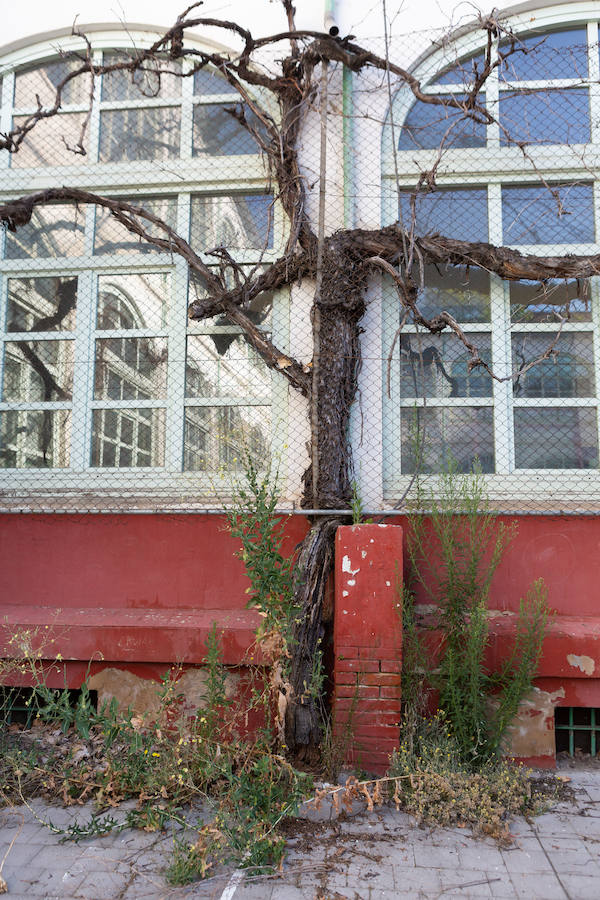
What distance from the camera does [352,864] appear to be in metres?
2.62

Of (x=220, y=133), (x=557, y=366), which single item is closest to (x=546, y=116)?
(x=557, y=366)

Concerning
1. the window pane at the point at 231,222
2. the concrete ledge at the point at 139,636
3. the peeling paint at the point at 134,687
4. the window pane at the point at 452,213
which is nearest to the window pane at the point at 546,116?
the window pane at the point at 452,213

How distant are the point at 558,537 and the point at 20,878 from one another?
10.6 ft

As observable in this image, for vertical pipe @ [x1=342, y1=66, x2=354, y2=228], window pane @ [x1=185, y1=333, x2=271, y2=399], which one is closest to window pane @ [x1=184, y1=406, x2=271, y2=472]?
window pane @ [x1=185, y1=333, x2=271, y2=399]

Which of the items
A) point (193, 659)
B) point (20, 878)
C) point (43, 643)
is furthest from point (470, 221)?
point (20, 878)

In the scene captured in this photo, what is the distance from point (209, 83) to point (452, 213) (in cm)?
212

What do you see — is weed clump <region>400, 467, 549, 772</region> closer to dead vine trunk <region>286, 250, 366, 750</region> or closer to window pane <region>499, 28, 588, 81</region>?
dead vine trunk <region>286, 250, 366, 750</region>

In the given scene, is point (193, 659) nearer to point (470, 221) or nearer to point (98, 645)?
point (98, 645)

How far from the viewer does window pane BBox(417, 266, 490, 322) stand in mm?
4574

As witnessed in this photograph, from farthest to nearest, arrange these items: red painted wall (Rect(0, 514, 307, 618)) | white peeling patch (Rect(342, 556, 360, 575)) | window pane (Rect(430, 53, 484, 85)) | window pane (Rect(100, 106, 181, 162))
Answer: window pane (Rect(100, 106, 181, 162)) < window pane (Rect(430, 53, 484, 85)) < red painted wall (Rect(0, 514, 307, 618)) < white peeling patch (Rect(342, 556, 360, 575))

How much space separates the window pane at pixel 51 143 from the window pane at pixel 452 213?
8.47ft

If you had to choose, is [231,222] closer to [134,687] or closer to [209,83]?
[209,83]

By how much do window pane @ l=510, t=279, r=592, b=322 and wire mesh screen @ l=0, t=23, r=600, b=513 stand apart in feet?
0.05

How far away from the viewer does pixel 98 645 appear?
3809 mm
